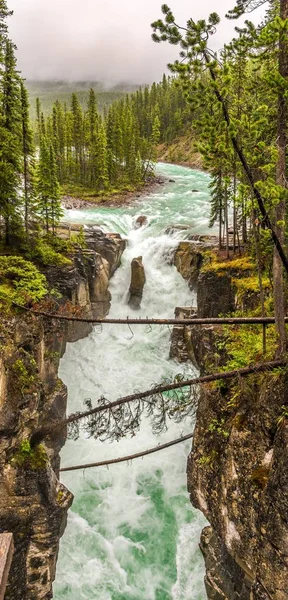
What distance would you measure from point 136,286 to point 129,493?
16052 millimetres

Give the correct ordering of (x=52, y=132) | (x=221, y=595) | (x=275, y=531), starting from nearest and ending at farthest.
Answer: (x=275, y=531), (x=221, y=595), (x=52, y=132)

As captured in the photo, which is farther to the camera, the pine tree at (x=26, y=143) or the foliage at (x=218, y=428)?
the pine tree at (x=26, y=143)

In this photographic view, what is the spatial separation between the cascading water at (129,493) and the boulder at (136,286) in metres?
0.48

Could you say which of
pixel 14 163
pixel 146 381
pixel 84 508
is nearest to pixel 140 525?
pixel 84 508

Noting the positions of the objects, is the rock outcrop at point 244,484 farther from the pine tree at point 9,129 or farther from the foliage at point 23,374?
the pine tree at point 9,129

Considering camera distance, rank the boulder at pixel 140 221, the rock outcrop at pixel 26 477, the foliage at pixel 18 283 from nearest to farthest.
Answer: the rock outcrop at pixel 26 477 → the foliage at pixel 18 283 → the boulder at pixel 140 221

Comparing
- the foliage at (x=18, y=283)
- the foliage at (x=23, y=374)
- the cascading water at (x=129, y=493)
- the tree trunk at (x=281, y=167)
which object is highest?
the tree trunk at (x=281, y=167)

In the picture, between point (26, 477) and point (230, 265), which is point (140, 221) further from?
point (26, 477)

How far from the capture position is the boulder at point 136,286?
3005 centimetres

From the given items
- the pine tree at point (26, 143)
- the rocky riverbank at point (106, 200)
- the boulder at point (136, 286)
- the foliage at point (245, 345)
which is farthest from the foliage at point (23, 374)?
the rocky riverbank at point (106, 200)

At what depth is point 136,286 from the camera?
3023cm

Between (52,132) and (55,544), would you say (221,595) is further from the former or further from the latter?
(52,132)

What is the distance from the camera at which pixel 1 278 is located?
16625mm

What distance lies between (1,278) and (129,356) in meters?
12.2
